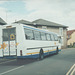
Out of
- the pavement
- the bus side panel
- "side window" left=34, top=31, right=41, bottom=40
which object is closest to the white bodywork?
the bus side panel

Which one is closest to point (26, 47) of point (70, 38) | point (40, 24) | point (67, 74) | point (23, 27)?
point (23, 27)

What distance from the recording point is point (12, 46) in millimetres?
11469

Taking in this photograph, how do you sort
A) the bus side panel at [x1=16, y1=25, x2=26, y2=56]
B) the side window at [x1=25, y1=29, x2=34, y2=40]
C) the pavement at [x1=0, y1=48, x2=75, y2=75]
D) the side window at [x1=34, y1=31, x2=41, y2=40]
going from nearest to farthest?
the pavement at [x1=0, y1=48, x2=75, y2=75]
the bus side panel at [x1=16, y1=25, x2=26, y2=56]
the side window at [x1=25, y1=29, x2=34, y2=40]
the side window at [x1=34, y1=31, x2=41, y2=40]

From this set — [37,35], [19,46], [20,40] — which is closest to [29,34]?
[20,40]

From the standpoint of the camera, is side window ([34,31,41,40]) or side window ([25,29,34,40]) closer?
side window ([25,29,34,40])

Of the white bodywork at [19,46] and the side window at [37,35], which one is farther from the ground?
the side window at [37,35]

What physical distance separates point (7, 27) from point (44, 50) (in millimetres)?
5262

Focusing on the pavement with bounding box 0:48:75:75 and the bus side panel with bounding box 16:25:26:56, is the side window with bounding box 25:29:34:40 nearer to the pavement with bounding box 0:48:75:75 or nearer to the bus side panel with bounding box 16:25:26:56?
the bus side panel with bounding box 16:25:26:56

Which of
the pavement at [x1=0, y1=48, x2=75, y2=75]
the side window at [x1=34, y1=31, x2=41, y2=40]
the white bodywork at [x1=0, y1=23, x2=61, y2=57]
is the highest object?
the side window at [x1=34, y1=31, x2=41, y2=40]

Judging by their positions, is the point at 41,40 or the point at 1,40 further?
the point at 41,40

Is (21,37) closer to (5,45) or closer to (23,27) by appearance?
(23,27)

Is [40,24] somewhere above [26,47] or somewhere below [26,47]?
above

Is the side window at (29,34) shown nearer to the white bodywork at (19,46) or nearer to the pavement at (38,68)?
the white bodywork at (19,46)

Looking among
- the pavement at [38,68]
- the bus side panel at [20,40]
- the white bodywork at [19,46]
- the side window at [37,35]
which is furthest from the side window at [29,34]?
the pavement at [38,68]
